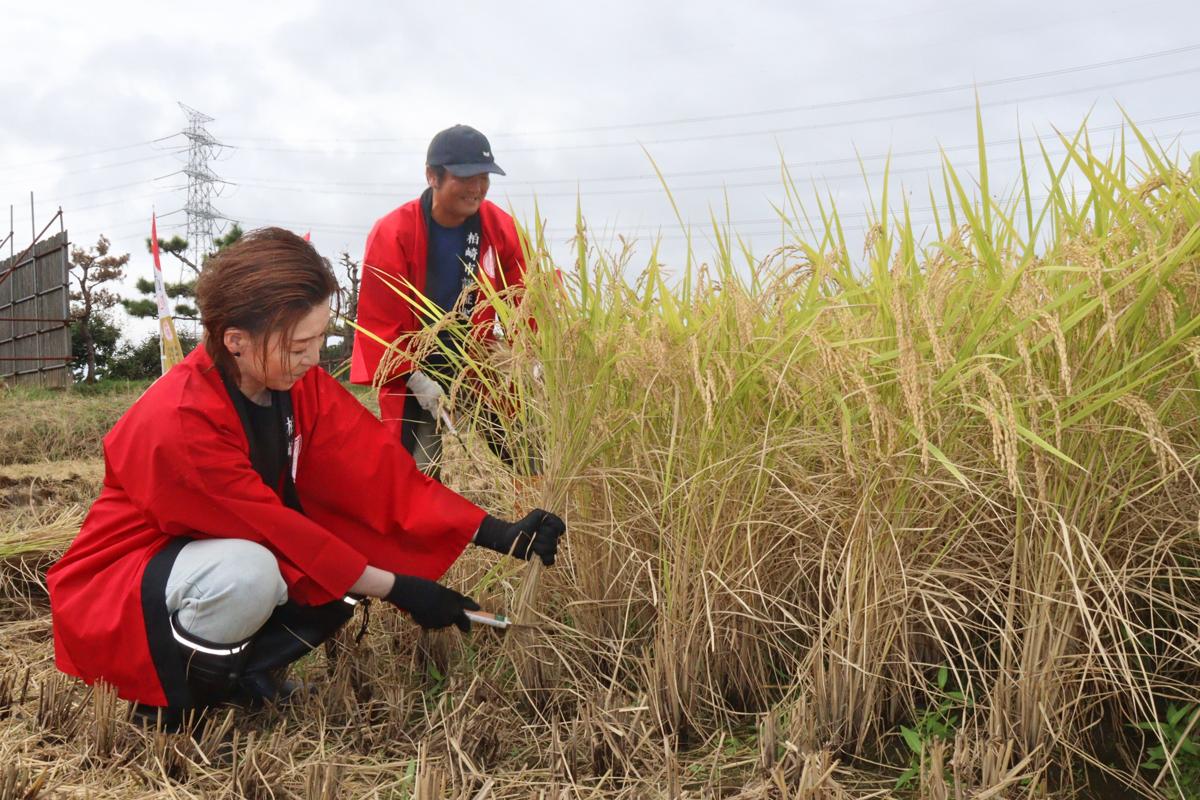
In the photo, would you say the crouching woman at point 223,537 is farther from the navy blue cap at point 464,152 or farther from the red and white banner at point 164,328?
the red and white banner at point 164,328

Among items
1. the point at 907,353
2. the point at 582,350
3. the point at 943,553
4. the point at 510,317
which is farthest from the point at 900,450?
the point at 510,317

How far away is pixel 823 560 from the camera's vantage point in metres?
1.71

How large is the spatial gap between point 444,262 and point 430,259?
0.15ft

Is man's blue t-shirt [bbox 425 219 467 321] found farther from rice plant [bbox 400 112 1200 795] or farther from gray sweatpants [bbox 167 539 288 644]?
gray sweatpants [bbox 167 539 288 644]

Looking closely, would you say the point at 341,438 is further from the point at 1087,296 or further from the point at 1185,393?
the point at 1185,393

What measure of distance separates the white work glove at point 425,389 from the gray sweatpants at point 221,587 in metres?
0.78

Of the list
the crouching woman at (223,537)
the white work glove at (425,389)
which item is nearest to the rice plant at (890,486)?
the crouching woman at (223,537)

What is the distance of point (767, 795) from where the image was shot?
1580 millimetres

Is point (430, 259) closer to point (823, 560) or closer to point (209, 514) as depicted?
point (209, 514)

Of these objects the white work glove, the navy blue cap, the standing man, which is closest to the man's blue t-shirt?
the standing man

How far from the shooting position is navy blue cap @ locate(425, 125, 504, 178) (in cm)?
285

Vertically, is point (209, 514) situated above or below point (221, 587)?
A: above

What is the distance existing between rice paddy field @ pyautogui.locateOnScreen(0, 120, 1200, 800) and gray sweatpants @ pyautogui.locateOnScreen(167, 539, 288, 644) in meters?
0.22

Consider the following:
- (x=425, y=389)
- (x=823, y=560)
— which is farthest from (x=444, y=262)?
(x=823, y=560)
